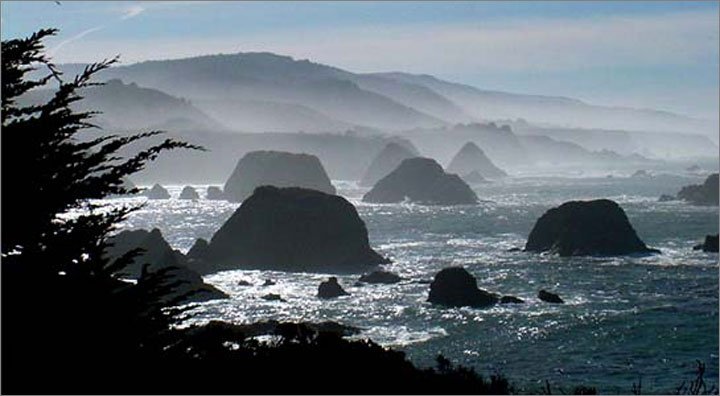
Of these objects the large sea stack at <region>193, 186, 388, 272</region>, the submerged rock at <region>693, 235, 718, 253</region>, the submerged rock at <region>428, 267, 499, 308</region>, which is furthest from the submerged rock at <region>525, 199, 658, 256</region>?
the submerged rock at <region>428, 267, 499, 308</region>

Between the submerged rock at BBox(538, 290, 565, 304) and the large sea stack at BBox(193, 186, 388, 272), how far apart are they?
29.3 metres

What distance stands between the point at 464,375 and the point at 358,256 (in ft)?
245

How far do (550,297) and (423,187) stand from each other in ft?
400

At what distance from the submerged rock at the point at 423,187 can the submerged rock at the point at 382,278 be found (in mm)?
100622

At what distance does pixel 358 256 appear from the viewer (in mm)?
98875

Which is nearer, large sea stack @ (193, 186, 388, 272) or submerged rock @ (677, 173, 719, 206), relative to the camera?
large sea stack @ (193, 186, 388, 272)

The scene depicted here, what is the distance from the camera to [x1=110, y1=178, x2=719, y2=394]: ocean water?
165 ft

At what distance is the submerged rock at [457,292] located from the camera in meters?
68.3

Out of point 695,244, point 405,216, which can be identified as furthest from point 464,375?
point 405,216

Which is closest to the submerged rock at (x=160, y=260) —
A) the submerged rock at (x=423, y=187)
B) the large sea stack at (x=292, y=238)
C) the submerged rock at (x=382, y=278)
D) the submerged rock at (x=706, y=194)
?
the large sea stack at (x=292, y=238)

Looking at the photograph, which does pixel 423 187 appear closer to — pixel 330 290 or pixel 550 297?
pixel 330 290

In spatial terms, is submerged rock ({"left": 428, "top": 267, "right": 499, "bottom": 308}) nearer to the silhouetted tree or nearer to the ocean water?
the ocean water

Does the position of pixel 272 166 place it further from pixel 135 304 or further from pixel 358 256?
pixel 135 304

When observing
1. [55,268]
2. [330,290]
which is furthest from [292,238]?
[55,268]
